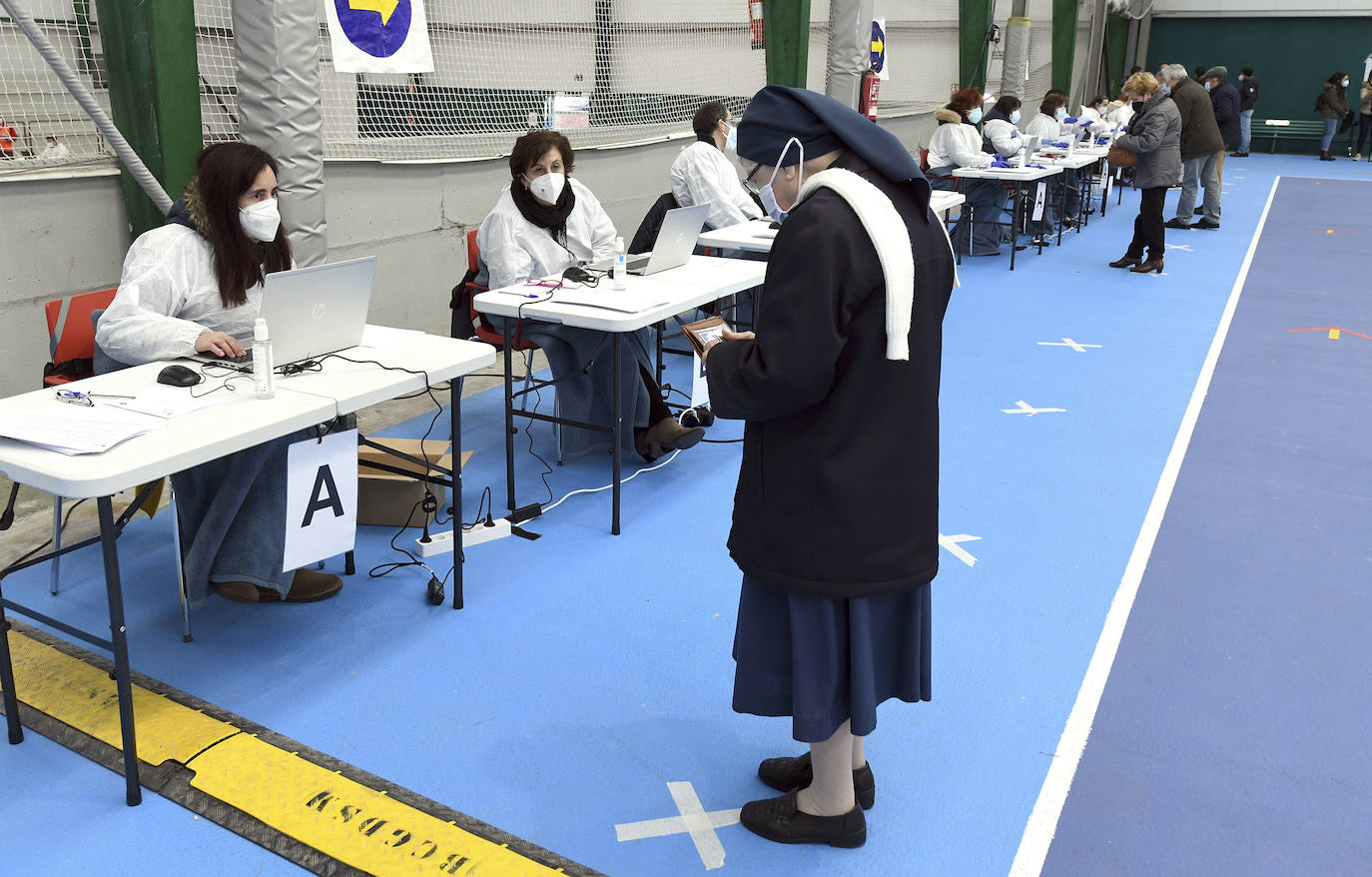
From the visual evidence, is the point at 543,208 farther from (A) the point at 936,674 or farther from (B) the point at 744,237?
(A) the point at 936,674

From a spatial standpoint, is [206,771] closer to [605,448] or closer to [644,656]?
[644,656]

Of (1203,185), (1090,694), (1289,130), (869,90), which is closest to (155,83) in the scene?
(1090,694)

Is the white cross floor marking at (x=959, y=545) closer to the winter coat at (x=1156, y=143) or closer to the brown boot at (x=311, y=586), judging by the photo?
the brown boot at (x=311, y=586)

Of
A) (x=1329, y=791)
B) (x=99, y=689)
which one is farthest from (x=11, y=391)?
(x=1329, y=791)

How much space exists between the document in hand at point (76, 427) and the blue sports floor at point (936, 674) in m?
0.74

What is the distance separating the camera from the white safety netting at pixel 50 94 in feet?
12.2

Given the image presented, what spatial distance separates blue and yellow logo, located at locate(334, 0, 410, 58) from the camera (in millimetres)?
4664

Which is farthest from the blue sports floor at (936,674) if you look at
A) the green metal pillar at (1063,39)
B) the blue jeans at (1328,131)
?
the blue jeans at (1328,131)

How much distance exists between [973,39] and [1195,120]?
360 cm

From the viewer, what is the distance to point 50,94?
12.6ft

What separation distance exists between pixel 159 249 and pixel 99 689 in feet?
3.88

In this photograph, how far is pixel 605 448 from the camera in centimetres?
443

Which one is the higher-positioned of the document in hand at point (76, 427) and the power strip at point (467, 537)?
the document in hand at point (76, 427)

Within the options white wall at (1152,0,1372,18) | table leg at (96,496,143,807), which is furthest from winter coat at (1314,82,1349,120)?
table leg at (96,496,143,807)
